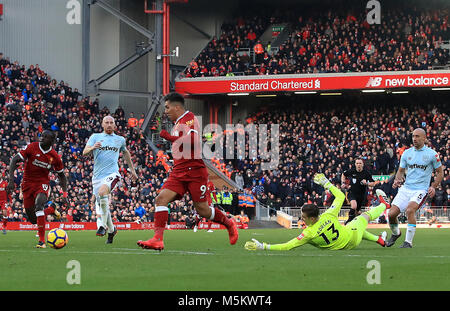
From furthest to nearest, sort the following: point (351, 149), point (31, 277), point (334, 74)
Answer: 1. point (334, 74)
2. point (351, 149)
3. point (31, 277)

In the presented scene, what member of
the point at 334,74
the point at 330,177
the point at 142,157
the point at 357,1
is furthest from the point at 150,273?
the point at 357,1

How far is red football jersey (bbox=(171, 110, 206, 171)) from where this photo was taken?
496 inches

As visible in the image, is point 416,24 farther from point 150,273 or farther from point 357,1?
point 150,273

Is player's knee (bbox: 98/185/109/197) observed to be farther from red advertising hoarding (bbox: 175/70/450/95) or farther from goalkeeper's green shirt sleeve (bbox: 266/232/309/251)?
red advertising hoarding (bbox: 175/70/450/95)

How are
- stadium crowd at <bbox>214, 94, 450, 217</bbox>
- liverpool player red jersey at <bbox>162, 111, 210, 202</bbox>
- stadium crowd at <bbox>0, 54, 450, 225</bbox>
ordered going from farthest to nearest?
stadium crowd at <bbox>214, 94, 450, 217</bbox> → stadium crowd at <bbox>0, 54, 450, 225</bbox> → liverpool player red jersey at <bbox>162, 111, 210, 202</bbox>

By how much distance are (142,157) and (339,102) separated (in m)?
13.8

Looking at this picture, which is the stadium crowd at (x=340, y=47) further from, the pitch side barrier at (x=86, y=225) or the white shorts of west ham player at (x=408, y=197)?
the white shorts of west ham player at (x=408, y=197)

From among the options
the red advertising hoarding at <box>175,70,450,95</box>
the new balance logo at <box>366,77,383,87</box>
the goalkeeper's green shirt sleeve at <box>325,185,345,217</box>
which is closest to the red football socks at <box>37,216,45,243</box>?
the goalkeeper's green shirt sleeve at <box>325,185,345,217</box>

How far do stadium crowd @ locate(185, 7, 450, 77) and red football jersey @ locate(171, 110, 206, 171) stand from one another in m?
34.7

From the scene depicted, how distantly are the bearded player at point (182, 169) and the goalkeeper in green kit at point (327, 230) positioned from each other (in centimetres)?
125

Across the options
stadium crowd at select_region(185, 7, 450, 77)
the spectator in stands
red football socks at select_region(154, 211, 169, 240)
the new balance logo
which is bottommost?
red football socks at select_region(154, 211, 169, 240)

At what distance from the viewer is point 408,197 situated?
1662 cm

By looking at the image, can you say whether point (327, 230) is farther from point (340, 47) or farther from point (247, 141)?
point (340, 47)

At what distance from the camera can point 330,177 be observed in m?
40.7
